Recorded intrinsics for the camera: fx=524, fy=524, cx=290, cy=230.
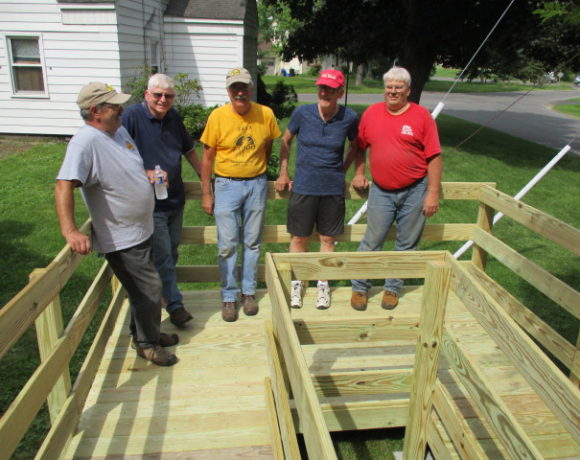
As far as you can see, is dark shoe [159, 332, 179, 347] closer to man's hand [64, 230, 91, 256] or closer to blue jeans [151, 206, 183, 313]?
blue jeans [151, 206, 183, 313]

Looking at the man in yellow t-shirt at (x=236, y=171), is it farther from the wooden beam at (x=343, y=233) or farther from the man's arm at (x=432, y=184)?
the man's arm at (x=432, y=184)

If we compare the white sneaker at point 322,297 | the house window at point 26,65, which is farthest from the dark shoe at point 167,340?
the house window at point 26,65

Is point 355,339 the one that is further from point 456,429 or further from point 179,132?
point 179,132

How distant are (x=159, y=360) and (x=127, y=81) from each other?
10026mm

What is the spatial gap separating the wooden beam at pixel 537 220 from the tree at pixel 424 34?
9315mm

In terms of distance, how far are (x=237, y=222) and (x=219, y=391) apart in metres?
1.31

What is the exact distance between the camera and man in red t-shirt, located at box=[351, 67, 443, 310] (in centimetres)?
391

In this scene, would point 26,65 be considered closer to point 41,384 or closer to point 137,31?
point 137,31

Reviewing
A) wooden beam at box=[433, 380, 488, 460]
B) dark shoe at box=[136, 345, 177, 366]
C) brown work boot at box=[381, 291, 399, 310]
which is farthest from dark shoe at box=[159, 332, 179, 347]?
wooden beam at box=[433, 380, 488, 460]

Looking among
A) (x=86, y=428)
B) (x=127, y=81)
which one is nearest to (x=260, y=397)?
(x=86, y=428)

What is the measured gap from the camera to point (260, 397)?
11.0ft

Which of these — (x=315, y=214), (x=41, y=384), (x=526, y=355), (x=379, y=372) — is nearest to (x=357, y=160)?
(x=315, y=214)

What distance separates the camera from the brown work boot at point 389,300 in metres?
4.54

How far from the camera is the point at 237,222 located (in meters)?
4.09
